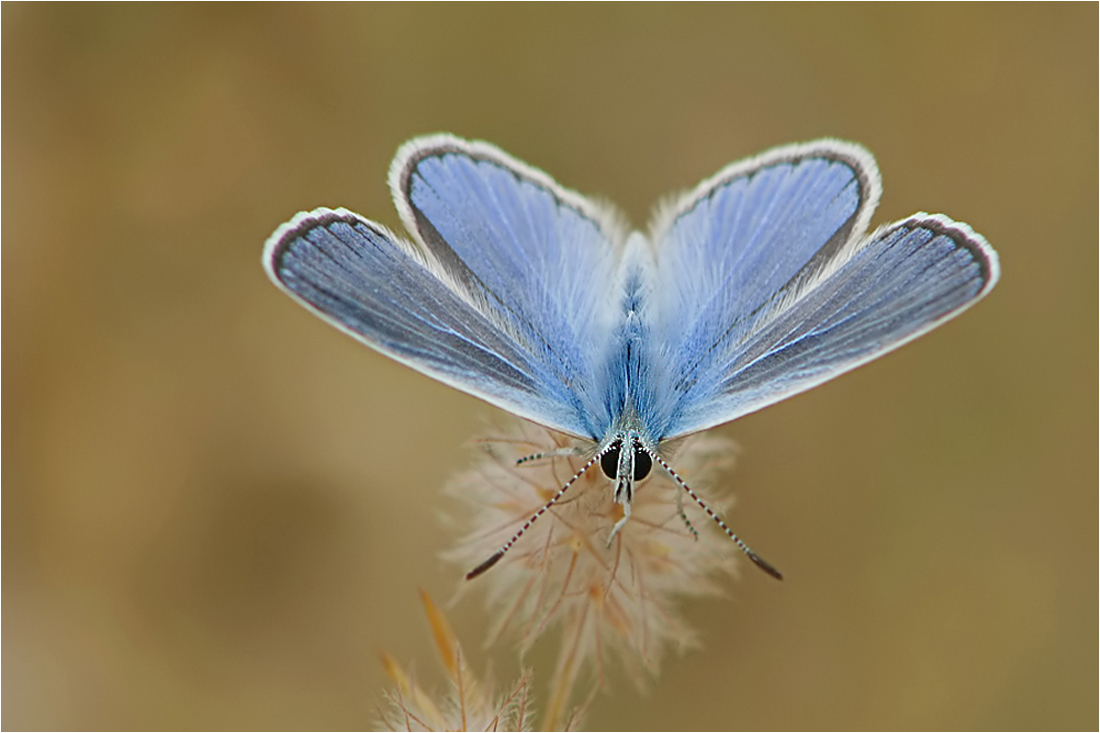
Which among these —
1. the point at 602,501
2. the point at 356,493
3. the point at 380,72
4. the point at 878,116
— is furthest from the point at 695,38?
the point at 602,501

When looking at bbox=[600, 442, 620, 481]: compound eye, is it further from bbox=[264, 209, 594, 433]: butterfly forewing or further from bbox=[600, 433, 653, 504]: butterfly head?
bbox=[264, 209, 594, 433]: butterfly forewing

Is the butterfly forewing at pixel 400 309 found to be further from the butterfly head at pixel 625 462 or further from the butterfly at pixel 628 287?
the butterfly head at pixel 625 462

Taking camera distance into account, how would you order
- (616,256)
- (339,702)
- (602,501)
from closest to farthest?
1. (602,501)
2. (616,256)
3. (339,702)

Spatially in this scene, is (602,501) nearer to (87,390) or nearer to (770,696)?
(770,696)

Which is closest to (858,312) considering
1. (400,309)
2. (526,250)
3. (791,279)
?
(791,279)

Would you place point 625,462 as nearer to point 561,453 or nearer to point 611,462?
point 611,462

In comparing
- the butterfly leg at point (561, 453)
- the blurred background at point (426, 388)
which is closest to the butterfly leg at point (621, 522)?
the butterfly leg at point (561, 453)
